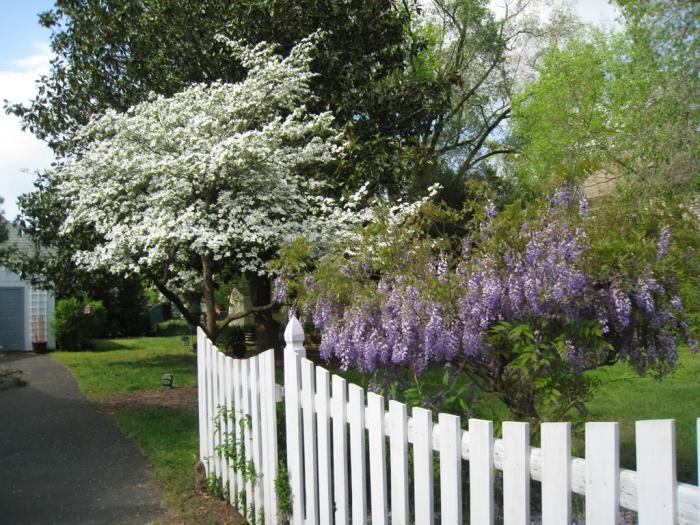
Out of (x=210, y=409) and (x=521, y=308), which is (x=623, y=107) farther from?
(x=521, y=308)

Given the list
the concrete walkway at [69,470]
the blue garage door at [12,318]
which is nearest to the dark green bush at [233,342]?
the concrete walkway at [69,470]

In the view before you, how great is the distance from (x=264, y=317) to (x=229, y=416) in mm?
10130

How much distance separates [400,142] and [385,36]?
2075mm

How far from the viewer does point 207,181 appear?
9.10 m

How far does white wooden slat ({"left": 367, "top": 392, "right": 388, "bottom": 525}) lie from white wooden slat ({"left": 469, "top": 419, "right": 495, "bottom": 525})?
0.62 metres

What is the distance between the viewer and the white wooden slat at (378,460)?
10.1ft

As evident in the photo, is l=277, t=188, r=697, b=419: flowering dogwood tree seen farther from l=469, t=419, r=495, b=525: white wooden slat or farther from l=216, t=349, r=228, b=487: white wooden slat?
l=469, t=419, r=495, b=525: white wooden slat

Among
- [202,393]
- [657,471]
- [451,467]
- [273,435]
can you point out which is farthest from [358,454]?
[202,393]

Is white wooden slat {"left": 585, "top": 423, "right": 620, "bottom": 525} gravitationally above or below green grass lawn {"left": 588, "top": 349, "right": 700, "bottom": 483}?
above

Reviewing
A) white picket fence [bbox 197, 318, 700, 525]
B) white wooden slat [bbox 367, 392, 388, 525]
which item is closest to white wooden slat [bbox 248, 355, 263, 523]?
white picket fence [bbox 197, 318, 700, 525]

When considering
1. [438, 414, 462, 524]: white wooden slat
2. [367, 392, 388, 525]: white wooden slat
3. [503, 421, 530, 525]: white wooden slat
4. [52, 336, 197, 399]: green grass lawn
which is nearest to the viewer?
[503, 421, 530, 525]: white wooden slat

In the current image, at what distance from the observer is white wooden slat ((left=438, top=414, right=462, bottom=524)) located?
258 centimetres

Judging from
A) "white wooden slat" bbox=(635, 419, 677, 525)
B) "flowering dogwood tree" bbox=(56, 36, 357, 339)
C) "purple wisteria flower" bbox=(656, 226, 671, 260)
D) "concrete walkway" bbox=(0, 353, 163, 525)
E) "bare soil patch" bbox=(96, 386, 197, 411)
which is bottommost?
"bare soil patch" bbox=(96, 386, 197, 411)

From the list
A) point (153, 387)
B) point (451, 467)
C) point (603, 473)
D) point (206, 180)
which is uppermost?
point (206, 180)
